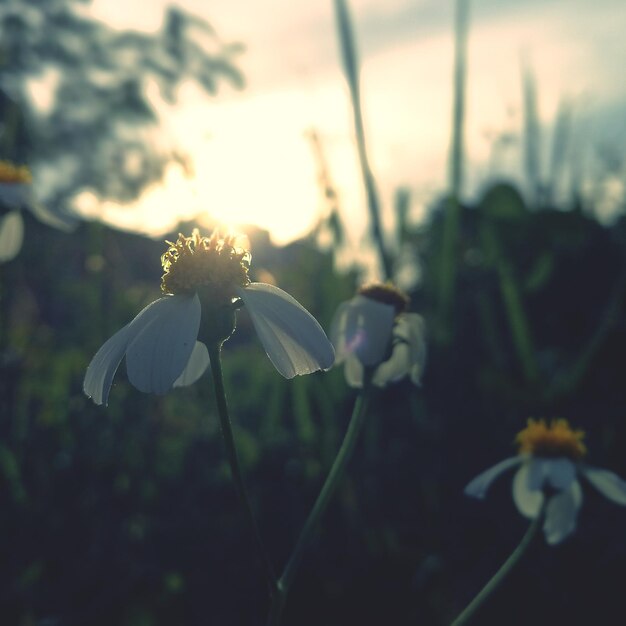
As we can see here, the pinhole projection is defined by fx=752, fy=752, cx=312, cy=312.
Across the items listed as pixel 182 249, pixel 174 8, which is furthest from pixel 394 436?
pixel 174 8

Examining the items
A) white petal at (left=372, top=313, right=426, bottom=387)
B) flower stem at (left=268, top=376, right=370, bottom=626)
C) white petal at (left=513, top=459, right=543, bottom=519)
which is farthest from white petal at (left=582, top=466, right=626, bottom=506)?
flower stem at (left=268, top=376, right=370, bottom=626)

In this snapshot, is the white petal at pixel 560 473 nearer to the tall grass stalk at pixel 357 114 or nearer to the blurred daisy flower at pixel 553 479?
the blurred daisy flower at pixel 553 479

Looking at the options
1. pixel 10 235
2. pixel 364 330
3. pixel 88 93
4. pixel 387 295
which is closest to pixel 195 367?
pixel 364 330

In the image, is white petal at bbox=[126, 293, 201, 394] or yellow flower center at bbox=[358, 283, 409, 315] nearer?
white petal at bbox=[126, 293, 201, 394]

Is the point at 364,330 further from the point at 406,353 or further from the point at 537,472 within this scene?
the point at 537,472

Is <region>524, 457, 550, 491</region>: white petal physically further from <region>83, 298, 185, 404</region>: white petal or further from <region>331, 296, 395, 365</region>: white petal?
<region>83, 298, 185, 404</region>: white petal

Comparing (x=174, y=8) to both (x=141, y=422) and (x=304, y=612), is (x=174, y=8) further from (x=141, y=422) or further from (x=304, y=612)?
(x=304, y=612)
